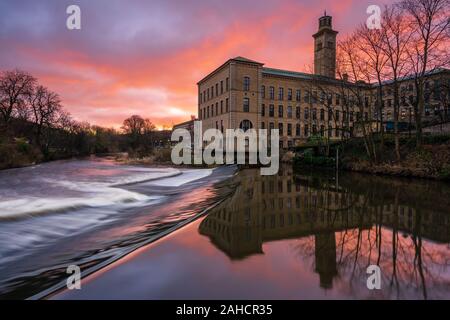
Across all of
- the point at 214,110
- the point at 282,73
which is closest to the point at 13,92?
the point at 214,110

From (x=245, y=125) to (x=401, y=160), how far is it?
35.3 meters

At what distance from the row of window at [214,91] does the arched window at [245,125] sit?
7241mm

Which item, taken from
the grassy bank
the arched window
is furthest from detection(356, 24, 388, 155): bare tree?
the arched window

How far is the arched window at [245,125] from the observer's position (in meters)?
53.4

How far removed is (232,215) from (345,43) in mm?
22574

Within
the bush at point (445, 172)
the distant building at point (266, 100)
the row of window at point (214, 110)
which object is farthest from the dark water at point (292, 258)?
the row of window at point (214, 110)

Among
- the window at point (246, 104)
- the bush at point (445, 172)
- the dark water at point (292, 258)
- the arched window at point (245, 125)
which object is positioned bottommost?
the dark water at point (292, 258)

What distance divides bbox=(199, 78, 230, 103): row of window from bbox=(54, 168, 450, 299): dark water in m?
A: 48.4

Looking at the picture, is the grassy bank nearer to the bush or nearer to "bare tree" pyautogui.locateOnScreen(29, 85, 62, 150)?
the bush

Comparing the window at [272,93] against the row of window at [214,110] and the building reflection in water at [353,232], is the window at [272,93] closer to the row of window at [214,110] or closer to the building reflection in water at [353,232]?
the row of window at [214,110]

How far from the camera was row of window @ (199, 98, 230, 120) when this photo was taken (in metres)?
54.8

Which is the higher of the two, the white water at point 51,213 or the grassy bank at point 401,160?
the grassy bank at point 401,160

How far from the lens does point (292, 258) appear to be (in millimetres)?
4859

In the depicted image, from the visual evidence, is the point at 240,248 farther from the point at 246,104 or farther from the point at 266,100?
the point at 266,100
